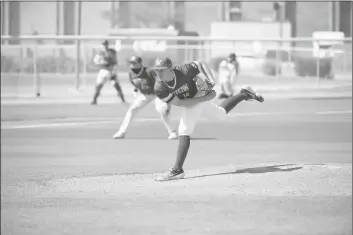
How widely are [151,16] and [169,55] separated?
91.6 ft

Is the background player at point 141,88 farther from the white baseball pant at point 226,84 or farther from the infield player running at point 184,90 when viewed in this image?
the white baseball pant at point 226,84

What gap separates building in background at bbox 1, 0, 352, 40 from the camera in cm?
5609

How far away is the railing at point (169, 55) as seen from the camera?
32219mm

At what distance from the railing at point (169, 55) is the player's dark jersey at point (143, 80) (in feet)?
48.4

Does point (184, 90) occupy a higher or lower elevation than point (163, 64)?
lower

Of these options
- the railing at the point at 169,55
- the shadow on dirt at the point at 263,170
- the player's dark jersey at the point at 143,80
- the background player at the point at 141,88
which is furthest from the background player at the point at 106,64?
the shadow on dirt at the point at 263,170

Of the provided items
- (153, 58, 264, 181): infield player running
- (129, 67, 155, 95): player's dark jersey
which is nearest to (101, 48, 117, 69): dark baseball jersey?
(129, 67, 155, 95): player's dark jersey

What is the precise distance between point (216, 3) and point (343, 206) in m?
51.9

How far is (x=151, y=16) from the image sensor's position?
63.6 m

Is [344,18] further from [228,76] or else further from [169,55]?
[228,76]

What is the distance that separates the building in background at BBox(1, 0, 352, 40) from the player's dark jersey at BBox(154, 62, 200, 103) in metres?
42.5

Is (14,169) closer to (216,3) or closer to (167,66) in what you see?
(167,66)

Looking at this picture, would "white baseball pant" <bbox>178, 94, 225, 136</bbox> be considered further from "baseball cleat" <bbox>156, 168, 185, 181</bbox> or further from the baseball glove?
"baseball cleat" <bbox>156, 168, 185, 181</bbox>

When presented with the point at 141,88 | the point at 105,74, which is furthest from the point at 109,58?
the point at 141,88
